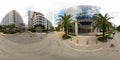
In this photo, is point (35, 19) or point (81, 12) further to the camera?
point (35, 19)

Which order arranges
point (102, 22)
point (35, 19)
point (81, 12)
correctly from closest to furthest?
point (102, 22) < point (81, 12) < point (35, 19)

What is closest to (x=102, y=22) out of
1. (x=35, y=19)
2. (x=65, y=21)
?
(x=65, y=21)

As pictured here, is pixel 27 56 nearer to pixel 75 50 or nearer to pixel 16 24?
pixel 75 50

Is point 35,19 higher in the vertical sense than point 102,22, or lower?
higher

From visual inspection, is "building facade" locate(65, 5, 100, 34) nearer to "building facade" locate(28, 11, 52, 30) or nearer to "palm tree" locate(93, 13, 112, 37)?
"palm tree" locate(93, 13, 112, 37)

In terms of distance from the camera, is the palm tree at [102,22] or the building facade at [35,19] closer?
the palm tree at [102,22]

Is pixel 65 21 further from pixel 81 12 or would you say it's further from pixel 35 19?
pixel 35 19

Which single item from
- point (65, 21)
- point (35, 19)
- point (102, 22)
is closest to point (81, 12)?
point (65, 21)

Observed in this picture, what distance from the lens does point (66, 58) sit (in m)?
6.33

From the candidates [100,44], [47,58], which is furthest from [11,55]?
[100,44]

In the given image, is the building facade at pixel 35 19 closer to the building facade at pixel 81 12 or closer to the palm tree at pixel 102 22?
the building facade at pixel 81 12

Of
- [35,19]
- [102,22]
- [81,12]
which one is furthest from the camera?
[35,19]

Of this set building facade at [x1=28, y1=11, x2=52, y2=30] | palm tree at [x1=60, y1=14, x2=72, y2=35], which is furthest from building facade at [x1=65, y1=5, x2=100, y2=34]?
building facade at [x1=28, y1=11, x2=52, y2=30]

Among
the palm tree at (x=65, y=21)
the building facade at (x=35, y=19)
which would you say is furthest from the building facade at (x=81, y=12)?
Answer: the building facade at (x=35, y=19)
